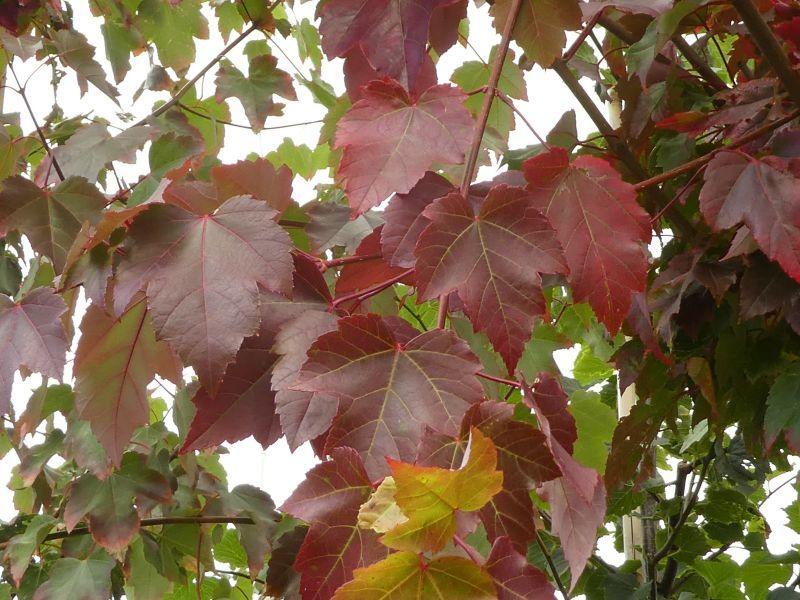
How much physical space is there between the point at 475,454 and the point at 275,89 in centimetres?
92

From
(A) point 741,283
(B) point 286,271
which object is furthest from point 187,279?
(A) point 741,283

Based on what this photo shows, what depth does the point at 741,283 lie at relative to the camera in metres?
0.66

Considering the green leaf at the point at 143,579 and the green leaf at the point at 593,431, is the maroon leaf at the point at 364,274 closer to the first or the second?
the green leaf at the point at 593,431

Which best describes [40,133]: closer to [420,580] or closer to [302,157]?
[302,157]

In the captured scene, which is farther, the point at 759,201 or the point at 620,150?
the point at 620,150

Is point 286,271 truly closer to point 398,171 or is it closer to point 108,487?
point 398,171

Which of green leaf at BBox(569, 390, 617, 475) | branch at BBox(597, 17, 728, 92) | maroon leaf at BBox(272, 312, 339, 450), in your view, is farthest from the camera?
green leaf at BBox(569, 390, 617, 475)

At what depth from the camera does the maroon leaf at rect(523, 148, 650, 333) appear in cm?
49

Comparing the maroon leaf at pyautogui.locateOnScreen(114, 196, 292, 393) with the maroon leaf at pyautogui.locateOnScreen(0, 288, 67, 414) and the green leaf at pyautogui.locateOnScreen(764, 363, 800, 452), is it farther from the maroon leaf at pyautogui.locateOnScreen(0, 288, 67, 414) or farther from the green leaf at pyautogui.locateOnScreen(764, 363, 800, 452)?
the green leaf at pyautogui.locateOnScreen(764, 363, 800, 452)

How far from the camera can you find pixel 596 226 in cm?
51

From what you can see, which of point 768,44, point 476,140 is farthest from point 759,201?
point 476,140

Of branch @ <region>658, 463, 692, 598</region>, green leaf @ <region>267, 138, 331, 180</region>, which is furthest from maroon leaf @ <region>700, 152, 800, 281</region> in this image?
green leaf @ <region>267, 138, 331, 180</region>

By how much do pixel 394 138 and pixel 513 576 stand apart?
0.26m

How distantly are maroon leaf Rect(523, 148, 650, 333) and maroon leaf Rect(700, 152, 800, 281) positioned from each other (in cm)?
11
